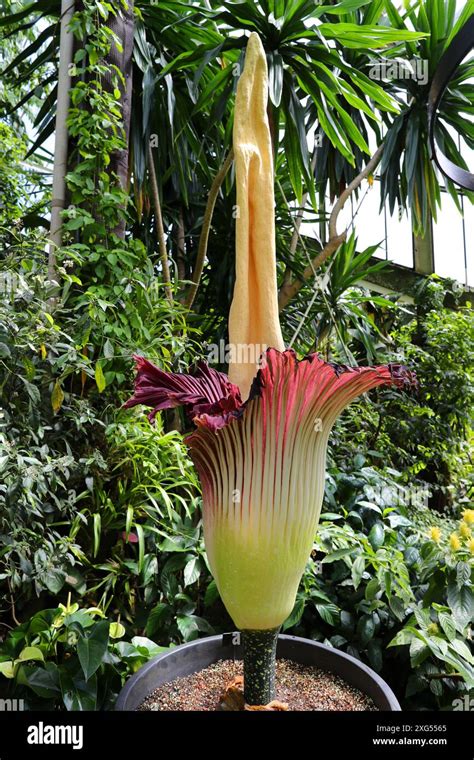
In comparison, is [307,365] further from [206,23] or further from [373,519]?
[206,23]

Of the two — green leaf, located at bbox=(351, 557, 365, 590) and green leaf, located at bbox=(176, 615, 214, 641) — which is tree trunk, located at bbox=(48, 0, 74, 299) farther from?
green leaf, located at bbox=(351, 557, 365, 590)

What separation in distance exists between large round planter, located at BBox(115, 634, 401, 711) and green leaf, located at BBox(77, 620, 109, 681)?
214 millimetres

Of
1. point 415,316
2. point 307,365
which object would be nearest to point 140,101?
point 307,365

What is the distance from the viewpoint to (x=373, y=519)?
1.84 m

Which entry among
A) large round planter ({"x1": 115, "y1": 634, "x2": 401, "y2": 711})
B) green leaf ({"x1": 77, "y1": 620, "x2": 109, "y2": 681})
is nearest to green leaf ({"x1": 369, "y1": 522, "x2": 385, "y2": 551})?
large round planter ({"x1": 115, "y1": 634, "x2": 401, "y2": 711})

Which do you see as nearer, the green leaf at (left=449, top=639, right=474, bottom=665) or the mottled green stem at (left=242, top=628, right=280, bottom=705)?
the mottled green stem at (left=242, top=628, right=280, bottom=705)

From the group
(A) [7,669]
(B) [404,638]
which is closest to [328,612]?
(B) [404,638]

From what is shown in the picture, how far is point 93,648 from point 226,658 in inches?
10.6

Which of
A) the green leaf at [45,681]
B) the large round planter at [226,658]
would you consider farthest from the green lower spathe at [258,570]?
the green leaf at [45,681]

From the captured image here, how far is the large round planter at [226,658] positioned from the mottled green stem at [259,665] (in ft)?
0.55

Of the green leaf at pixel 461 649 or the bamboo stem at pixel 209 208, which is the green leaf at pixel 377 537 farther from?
the bamboo stem at pixel 209 208

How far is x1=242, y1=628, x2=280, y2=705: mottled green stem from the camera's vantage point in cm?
68

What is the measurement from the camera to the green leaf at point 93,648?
1.00 meters

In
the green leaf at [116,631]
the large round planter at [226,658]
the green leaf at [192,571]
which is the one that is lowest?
the green leaf at [116,631]
